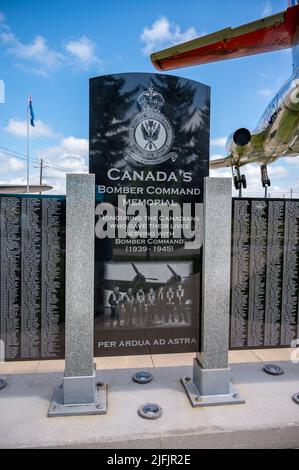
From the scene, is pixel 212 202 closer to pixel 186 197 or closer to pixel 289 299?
pixel 186 197

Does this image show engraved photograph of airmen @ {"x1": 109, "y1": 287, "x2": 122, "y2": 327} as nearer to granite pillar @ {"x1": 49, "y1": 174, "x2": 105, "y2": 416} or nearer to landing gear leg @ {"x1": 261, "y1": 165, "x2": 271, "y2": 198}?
granite pillar @ {"x1": 49, "y1": 174, "x2": 105, "y2": 416}

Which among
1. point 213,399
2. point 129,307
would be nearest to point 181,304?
point 129,307

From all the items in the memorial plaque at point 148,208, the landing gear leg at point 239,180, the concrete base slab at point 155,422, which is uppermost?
the landing gear leg at point 239,180

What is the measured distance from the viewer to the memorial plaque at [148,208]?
2.86 metres

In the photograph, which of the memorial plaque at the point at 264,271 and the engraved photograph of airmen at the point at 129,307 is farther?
the memorial plaque at the point at 264,271

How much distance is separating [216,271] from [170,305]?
0.61 metres

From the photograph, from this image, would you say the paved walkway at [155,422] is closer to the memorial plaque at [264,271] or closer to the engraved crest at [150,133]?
the memorial plaque at [264,271]

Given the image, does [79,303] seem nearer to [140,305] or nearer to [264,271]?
[140,305]

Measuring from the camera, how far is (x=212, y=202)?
2.95 m

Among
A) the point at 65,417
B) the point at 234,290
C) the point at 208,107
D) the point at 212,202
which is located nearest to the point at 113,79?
the point at 208,107

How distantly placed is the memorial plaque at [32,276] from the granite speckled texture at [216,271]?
1552mm

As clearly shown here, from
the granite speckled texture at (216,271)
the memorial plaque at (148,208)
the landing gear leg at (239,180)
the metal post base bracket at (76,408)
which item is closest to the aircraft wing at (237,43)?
the landing gear leg at (239,180)

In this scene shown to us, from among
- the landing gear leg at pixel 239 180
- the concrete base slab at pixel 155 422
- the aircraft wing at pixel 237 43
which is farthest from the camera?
the landing gear leg at pixel 239 180
